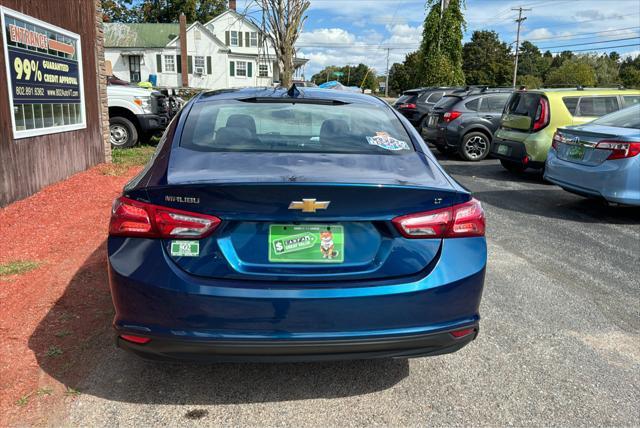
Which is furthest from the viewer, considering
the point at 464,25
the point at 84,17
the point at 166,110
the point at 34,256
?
the point at 464,25

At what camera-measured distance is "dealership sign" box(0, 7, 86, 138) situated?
22.2ft

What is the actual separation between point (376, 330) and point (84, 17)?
906 centimetres

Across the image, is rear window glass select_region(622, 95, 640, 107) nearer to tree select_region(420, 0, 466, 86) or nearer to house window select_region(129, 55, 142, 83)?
tree select_region(420, 0, 466, 86)

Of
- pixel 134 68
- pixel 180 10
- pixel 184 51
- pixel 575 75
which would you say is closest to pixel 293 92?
pixel 184 51

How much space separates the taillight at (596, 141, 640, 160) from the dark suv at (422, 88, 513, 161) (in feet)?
19.2

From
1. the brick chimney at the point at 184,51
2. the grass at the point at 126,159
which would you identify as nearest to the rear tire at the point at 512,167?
the grass at the point at 126,159

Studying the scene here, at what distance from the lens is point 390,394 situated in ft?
9.72

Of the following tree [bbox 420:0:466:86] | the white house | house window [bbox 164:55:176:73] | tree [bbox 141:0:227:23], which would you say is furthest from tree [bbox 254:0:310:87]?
tree [bbox 141:0:227:23]

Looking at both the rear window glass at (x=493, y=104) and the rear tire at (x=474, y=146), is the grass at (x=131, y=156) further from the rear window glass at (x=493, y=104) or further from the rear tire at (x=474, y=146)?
the rear window glass at (x=493, y=104)

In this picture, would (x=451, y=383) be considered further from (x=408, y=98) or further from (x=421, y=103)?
(x=408, y=98)

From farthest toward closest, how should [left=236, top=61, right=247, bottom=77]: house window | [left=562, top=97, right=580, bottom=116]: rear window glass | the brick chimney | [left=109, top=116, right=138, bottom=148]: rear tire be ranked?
[left=236, top=61, right=247, bottom=77]: house window, the brick chimney, [left=109, top=116, right=138, bottom=148]: rear tire, [left=562, top=97, right=580, bottom=116]: rear window glass

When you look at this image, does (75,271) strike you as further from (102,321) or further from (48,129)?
(48,129)

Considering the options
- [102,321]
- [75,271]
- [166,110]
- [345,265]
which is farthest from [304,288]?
[166,110]

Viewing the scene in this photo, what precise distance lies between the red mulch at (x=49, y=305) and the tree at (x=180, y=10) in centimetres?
6319
